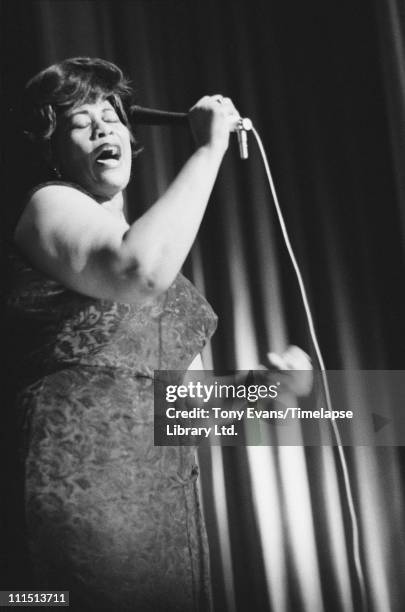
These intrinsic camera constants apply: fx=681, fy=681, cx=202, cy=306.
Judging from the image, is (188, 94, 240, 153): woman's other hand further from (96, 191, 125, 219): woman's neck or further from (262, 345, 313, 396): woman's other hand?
(262, 345, 313, 396): woman's other hand

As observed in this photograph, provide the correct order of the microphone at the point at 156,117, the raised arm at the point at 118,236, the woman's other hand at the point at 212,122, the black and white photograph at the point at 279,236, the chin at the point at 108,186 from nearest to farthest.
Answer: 1. the raised arm at the point at 118,236
2. the woman's other hand at the point at 212,122
3. the chin at the point at 108,186
4. the microphone at the point at 156,117
5. the black and white photograph at the point at 279,236

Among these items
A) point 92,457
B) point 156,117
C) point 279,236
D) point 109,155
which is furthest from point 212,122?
point 279,236

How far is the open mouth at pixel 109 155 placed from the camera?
3.27ft

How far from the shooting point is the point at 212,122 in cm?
87

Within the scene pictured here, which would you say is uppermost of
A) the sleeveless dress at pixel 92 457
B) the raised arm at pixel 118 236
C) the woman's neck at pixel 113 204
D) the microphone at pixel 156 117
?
the microphone at pixel 156 117

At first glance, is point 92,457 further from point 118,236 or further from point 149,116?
point 149,116

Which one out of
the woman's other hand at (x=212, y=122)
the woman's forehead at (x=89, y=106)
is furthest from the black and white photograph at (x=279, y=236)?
the woman's other hand at (x=212, y=122)

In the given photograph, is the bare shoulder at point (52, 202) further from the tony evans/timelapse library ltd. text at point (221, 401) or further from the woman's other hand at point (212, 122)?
the tony evans/timelapse library ltd. text at point (221, 401)

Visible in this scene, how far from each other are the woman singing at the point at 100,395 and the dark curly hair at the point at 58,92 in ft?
0.68

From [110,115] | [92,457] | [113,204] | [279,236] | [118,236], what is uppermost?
[279,236]

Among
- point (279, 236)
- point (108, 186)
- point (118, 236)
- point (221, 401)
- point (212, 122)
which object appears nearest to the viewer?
point (118, 236)

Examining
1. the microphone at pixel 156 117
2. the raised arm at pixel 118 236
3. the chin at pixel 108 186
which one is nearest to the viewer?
the raised arm at pixel 118 236

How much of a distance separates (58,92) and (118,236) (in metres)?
0.38

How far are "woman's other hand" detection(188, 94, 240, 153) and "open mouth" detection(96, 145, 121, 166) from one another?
0.49 feet
